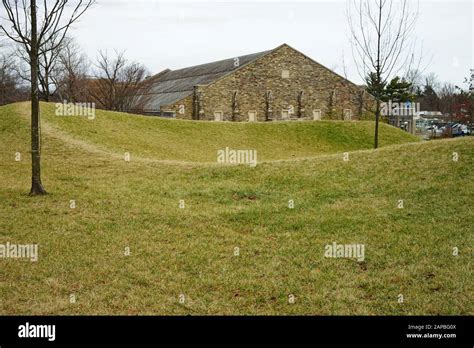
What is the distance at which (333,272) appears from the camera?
7977 mm

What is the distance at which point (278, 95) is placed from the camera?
4550 cm
